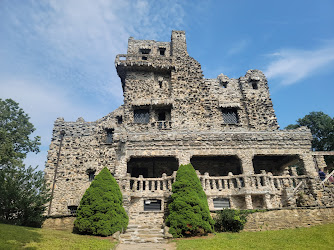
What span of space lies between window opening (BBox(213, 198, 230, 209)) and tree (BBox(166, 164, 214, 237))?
2.36 metres

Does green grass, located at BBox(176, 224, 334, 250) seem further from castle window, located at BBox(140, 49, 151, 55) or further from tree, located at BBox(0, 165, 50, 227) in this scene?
castle window, located at BBox(140, 49, 151, 55)

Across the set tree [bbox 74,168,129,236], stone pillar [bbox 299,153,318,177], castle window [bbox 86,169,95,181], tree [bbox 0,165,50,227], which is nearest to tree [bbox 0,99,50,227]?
tree [bbox 0,165,50,227]

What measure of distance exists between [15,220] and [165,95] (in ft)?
56.2

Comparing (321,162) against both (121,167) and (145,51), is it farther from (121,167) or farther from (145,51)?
(145,51)

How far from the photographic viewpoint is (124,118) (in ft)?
77.5

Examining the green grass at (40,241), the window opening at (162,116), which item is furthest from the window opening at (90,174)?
the green grass at (40,241)

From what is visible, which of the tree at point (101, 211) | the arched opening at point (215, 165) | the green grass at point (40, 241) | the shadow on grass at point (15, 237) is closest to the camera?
the shadow on grass at point (15, 237)

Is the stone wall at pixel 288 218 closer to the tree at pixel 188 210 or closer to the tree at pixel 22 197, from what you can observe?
the tree at pixel 188 210

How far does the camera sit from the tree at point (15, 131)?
25.3 m

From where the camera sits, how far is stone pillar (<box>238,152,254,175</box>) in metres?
17.0

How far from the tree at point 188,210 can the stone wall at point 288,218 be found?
2590 mm

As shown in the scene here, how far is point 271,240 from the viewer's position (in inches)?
441

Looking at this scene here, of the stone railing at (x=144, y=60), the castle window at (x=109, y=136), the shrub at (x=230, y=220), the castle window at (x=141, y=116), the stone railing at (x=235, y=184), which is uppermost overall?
the stone railing at (x=144, y=60)

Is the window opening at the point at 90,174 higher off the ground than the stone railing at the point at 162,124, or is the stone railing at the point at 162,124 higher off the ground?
the stone railing at the point at 162,124
